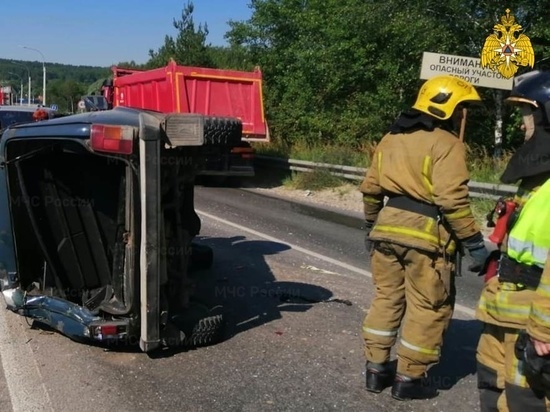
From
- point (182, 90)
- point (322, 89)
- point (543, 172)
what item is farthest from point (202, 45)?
point (543, 172)

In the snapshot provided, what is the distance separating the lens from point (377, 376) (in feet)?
13.5

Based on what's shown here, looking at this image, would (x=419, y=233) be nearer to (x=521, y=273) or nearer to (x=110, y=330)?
(x=521, y=273)

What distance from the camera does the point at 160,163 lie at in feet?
14.3

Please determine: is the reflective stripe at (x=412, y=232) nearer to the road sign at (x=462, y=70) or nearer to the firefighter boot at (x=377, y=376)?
the firefighter boot at (x=377, y=376)

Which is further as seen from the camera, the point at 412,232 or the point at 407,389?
the point at 407,389

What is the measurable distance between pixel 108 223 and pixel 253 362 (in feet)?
4.87

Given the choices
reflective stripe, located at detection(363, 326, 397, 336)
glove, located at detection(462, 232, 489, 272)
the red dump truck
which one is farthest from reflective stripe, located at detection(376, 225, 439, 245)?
the red dump truck

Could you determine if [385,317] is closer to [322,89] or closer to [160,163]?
[160,163]

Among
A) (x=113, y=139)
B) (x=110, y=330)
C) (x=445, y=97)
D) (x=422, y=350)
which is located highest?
(x=445, y=97)

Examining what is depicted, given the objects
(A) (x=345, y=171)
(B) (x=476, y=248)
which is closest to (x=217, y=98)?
(A) (x=345, y=171)

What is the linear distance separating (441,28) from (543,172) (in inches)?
506

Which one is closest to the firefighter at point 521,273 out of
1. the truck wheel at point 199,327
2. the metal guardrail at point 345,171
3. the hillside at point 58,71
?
the truck wheel at point 199,327

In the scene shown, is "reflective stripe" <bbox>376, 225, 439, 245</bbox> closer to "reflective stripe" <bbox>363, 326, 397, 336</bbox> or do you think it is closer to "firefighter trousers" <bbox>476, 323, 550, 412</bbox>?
"reflective stripe" <bbox>363, 326, 397, 336</bbox>

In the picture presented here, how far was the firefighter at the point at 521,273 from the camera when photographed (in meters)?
2.65
